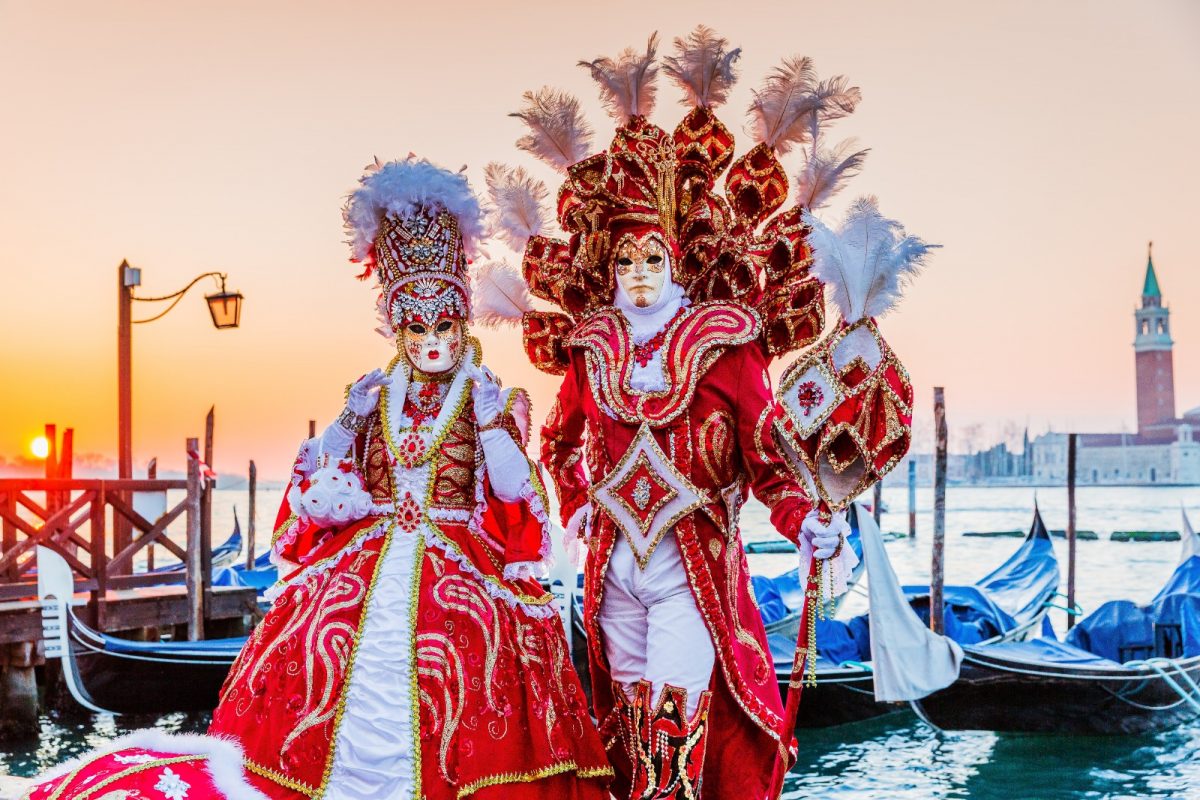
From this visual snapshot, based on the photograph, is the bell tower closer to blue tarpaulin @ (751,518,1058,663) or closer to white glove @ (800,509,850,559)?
blue tarpaulin @ (751,518,1058,663)

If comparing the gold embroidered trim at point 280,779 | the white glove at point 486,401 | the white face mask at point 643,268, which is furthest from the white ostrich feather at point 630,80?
the gold embroidered trim at point 280,779

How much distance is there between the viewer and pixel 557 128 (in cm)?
370

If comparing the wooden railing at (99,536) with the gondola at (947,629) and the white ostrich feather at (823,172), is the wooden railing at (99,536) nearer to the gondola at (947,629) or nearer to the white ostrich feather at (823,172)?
the gondola at (947,629)

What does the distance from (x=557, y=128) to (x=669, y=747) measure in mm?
1850

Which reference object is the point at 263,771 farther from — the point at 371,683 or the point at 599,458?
the point at 599,458

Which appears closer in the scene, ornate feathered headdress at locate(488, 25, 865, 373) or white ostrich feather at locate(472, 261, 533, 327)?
ornate feathered headdress at locate(488, 25, 865, 373)

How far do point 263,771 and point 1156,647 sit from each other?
7.06 m

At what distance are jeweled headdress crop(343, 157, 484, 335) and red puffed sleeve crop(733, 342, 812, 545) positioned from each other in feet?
2.58

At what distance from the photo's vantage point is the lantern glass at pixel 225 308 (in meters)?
9.16

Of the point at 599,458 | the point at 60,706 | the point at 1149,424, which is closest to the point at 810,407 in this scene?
the point at 599,458

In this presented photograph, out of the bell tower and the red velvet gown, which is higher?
the bell tower

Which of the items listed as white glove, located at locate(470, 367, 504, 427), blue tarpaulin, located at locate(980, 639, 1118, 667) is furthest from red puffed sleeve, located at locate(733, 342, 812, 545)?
blue tarpaulin, located at locate(980, 639, 1118, 667)

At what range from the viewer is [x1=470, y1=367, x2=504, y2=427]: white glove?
3.15 m

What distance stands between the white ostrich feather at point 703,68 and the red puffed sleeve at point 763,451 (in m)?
0.80
